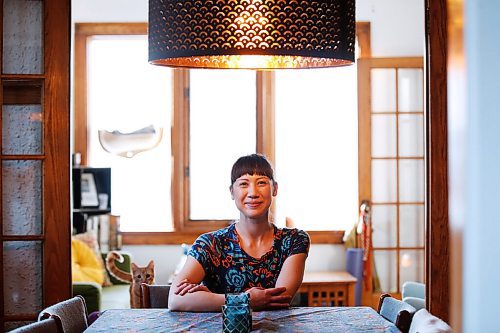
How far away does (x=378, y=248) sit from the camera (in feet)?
22.7

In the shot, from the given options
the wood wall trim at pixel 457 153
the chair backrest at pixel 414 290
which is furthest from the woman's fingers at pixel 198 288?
the wood wall trim at pixel 457 153

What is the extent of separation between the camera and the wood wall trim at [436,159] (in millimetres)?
3758

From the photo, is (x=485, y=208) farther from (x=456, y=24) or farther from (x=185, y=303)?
(x=185, y=303)

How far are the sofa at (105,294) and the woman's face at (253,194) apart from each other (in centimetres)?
237

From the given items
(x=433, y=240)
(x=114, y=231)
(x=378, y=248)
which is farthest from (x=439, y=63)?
(x=114, y=231)

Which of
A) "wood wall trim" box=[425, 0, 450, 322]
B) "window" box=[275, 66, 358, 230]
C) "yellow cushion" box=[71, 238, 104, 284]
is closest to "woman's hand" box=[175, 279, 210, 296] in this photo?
"wood wall trim" box=[425, 0, 450, 322]

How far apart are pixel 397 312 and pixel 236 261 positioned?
635 millimetres

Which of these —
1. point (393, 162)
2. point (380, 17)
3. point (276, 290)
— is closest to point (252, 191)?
point (276, 290)

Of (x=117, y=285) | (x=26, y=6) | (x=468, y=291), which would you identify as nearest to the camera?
(x=468, y=291)

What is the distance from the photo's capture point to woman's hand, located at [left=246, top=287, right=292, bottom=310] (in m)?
2.83

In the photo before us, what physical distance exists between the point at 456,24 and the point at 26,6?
352cm

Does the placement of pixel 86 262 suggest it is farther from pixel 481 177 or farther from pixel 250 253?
pixel 481 177

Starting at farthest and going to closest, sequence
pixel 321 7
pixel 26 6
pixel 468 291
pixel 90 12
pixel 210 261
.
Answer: pixel 90 12, pixel 26 6, pixel 210 261, pixel 321 7, pixel 468 291

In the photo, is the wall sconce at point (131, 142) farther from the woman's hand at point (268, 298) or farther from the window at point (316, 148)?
the woman's hand at point (268, 298)
